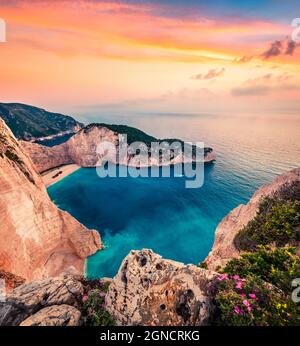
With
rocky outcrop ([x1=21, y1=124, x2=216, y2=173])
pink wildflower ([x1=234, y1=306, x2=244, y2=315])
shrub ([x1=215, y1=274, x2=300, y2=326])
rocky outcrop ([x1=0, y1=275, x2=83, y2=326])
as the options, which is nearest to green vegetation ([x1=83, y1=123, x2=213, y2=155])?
→ rocky outcrop ([x1=21, y1=124, x2=216, y2=173])

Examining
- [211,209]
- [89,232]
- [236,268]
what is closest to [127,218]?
[89,232]

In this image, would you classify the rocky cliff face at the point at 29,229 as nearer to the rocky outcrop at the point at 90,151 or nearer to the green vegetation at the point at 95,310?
the green vegetation at the point at 95,310

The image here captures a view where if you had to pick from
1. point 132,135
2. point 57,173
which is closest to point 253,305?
point 57,173

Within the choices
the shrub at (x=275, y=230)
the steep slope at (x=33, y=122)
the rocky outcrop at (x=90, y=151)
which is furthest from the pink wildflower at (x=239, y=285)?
the steep slope at (x=33, y=122)

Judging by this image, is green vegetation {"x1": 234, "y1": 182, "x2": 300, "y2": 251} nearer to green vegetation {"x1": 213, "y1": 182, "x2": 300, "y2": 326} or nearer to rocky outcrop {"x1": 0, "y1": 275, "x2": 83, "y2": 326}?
green vegetation {"x1": 213, "y1": 182, "x2": 300, "y2": 326}

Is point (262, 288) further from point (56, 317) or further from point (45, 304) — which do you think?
point (45, 304)
